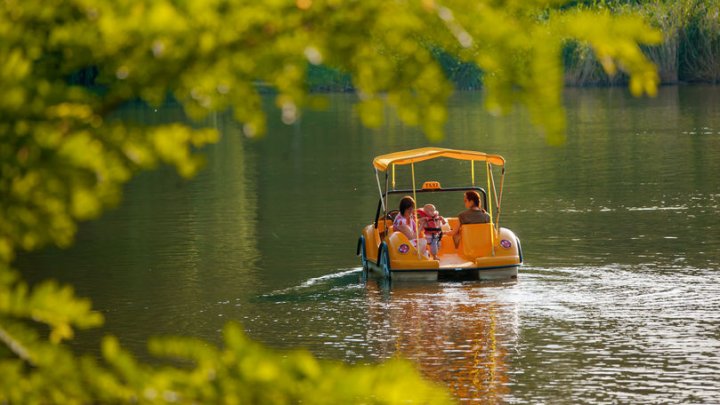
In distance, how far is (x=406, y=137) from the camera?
156 ft

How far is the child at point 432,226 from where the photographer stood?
17984mm

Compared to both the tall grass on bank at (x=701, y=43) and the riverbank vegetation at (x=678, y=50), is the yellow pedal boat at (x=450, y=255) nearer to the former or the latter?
the riverbank vegetation at (x=678, y=50)

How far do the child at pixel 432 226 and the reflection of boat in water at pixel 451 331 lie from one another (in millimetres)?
854

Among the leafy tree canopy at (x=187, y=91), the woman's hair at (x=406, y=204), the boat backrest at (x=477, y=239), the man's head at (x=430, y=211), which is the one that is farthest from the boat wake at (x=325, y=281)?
the leafy tree canopy at (x=187, y=91)

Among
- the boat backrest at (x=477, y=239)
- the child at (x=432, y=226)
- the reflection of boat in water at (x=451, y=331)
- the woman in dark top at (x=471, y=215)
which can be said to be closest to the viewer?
the reflection of boat in water at (x=451, y=331)

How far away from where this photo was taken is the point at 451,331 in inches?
567

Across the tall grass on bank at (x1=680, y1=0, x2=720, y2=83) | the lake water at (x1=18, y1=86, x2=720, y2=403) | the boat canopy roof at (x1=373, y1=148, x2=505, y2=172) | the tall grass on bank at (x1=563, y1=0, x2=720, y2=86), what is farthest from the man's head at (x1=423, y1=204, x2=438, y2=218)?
the tall grass on bank at (x1=680, y1=0, x2=720, y2=83)

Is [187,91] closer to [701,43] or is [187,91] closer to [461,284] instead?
[461,284]

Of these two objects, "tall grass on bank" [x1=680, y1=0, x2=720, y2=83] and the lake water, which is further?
"tall grass on bank" [x1=680, y1=0, x2=720, y2=83]

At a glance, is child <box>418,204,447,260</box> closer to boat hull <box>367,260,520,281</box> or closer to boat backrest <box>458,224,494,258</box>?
boat backrest <box>458,224,494,258</box>

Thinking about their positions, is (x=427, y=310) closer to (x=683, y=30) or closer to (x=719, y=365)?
(x=719, y=365)

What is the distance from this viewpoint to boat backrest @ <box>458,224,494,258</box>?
17656 millimetres

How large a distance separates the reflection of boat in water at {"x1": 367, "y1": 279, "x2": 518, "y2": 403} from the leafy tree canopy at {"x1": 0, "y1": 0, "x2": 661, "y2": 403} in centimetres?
806

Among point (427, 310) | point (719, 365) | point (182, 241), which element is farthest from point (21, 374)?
point (182, 241)
